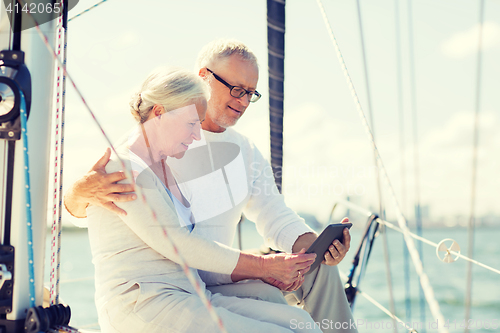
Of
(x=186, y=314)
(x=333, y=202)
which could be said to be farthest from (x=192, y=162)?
(x=333, y=202)

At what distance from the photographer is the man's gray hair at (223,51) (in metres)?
1.49

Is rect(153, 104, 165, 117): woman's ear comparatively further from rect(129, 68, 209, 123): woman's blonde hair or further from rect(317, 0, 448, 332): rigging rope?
rect(317, 0, 448, 332): rigging rope

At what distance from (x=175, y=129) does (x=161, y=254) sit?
0.30 meters

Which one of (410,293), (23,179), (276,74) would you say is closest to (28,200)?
(23,179)

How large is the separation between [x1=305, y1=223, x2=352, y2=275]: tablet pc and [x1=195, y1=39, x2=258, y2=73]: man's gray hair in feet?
2.07

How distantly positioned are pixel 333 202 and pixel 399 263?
17.5 metres

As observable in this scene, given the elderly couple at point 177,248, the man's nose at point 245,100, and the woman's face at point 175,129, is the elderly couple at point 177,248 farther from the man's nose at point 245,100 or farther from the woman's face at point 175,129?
the man's nose at point 245,100

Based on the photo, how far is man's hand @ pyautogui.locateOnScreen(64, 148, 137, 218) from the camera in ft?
3.00

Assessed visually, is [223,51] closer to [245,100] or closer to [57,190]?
[245,100]

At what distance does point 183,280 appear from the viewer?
39.3 inches

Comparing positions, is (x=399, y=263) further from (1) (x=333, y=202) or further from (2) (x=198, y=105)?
(2) (x=198, y=105)

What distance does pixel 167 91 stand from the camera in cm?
105

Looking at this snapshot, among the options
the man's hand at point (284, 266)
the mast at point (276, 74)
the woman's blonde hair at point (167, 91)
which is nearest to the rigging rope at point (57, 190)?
the woman's blonde hair at point (167, 91)

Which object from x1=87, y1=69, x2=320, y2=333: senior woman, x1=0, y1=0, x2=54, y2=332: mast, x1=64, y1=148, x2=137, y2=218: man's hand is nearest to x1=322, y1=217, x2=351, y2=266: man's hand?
x1=87, y1=69, x2=320, y2=333: senior woman
